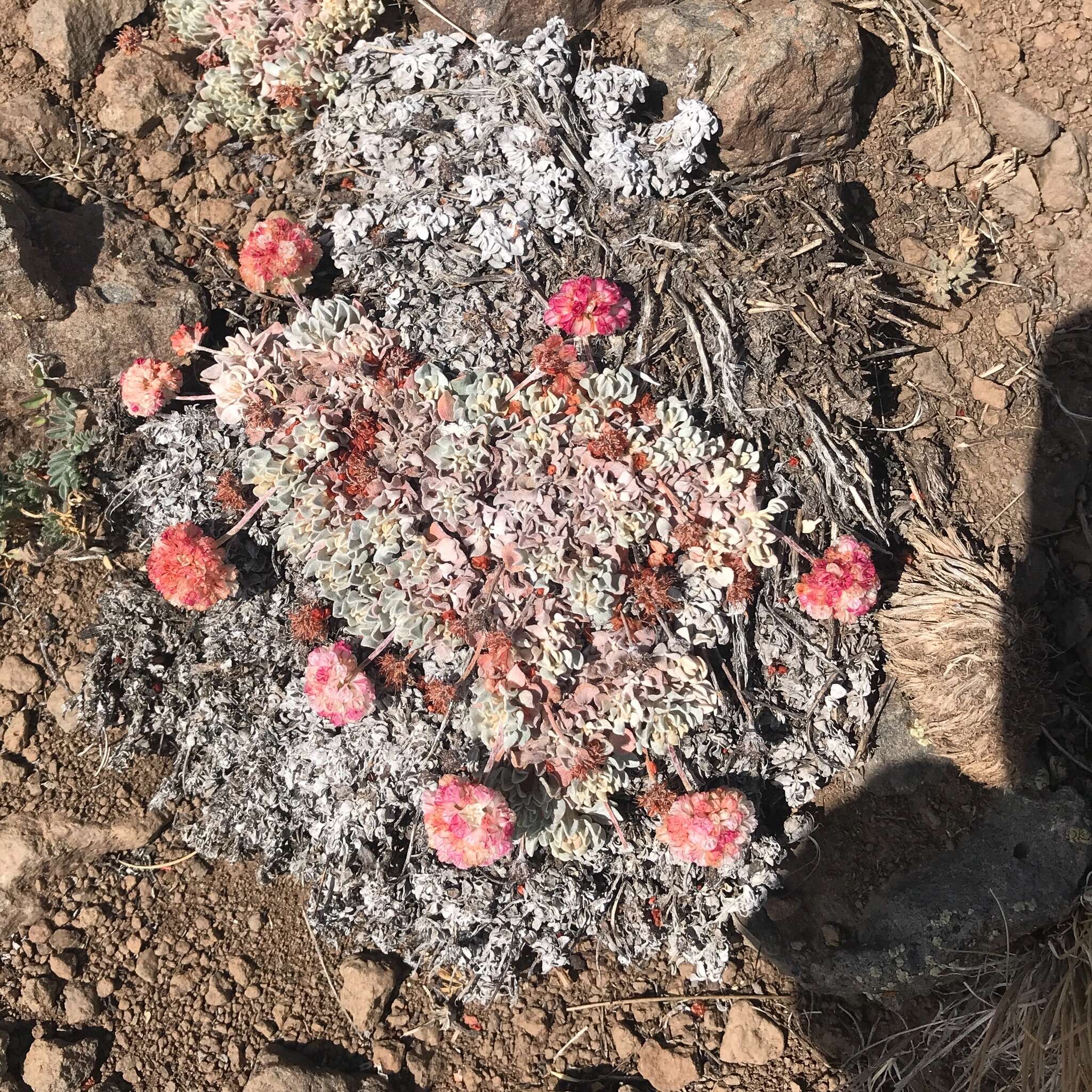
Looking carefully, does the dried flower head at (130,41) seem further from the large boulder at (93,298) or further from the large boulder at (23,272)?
the large boulder at (23,272)

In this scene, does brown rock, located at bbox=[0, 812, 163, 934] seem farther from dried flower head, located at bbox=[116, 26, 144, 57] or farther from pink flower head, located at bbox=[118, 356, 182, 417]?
dried flower head, located at bbox=[116, 26, 144, 57]

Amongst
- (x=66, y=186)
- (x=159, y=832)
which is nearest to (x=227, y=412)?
(x=66, y=186)

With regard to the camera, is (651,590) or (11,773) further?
(11,773)

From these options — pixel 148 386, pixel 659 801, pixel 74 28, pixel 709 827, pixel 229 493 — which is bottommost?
pixel 659 801

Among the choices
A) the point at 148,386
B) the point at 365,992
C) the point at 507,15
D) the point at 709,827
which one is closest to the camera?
the point at 709,827

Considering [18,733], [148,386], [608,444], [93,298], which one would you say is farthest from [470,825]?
[93,298]

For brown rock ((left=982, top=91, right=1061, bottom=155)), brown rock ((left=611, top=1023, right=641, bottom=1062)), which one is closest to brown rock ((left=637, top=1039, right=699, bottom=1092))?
brown rock ((left=611, top=1023, right=641, bottom=1062))

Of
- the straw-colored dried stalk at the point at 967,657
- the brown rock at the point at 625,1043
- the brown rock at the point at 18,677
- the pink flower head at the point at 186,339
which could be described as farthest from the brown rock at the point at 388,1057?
the pink flower head at the point at 186,339

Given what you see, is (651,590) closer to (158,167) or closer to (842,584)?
(842,584)
